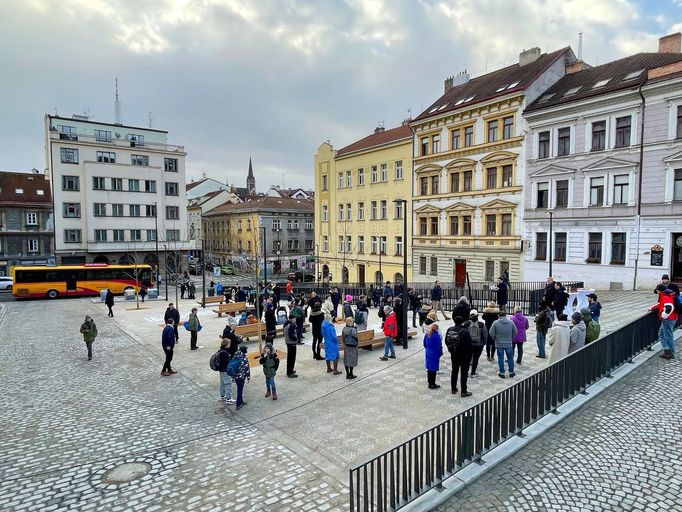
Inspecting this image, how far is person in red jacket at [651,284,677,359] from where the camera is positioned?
10.7 m

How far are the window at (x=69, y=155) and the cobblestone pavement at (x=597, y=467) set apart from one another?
176 feet

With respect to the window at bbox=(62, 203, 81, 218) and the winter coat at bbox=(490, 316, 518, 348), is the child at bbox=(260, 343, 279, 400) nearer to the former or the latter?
the winter coat at bbox=(490, 316, 518, 348)

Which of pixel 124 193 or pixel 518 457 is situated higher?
pixel 124 193

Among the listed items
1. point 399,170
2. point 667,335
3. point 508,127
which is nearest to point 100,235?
point 399,170

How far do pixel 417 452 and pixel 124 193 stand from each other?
173 feet

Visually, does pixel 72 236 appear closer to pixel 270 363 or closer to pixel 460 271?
pixel 460 271

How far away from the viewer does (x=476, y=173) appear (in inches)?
1341

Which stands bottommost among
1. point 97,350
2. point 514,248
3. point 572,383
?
Answer: point 97,350

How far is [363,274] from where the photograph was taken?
45.6 m

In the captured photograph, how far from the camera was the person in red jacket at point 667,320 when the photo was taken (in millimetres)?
10703

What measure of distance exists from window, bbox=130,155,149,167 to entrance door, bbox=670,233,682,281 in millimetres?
50708

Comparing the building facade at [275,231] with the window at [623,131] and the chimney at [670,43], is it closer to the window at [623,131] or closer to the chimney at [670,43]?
the window at [623,131]

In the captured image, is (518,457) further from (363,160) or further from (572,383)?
(363,160)

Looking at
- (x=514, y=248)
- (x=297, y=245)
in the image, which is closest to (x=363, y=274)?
(x=514, y=248)
